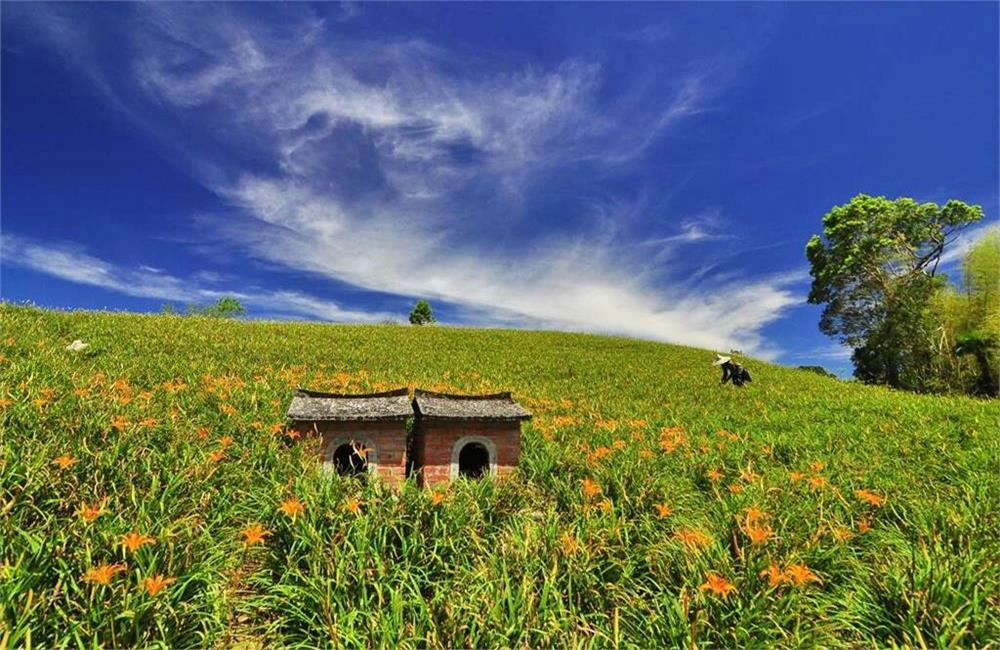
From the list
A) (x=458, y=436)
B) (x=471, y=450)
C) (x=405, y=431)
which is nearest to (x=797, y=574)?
(x=458, y=436)

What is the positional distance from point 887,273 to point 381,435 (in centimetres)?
3433

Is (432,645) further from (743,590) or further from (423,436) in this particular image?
(423,436)

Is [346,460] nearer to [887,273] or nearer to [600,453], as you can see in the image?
[600,453]

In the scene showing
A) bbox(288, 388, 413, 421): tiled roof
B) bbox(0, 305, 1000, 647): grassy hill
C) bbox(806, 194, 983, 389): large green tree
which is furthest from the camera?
bbox(806, 194, 983, 389): large green tree

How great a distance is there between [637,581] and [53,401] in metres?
9.09

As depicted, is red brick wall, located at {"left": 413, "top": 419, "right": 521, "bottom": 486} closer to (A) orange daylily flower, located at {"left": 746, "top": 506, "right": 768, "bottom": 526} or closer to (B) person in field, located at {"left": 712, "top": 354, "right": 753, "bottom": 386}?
(A) orange daylily flower, located at {"left": 746, "top": 506, "right": 768, "bottom": 526}

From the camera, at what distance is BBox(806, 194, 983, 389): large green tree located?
89.9ft

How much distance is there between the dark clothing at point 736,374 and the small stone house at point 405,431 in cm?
1574

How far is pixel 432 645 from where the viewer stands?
3588 millimetres

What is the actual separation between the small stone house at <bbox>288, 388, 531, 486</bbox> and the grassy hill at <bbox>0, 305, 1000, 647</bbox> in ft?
1.49

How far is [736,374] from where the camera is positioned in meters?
20.2

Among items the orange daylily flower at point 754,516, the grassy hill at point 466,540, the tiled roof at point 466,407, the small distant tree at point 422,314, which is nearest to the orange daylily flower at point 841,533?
the grassy hill at point 466,540

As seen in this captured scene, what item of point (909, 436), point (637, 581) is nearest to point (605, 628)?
point (637, 581)

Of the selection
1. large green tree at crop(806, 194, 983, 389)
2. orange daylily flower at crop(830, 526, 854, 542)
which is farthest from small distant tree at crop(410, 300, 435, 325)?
orange daylily flower at crop(830, 526, 854, 542)
